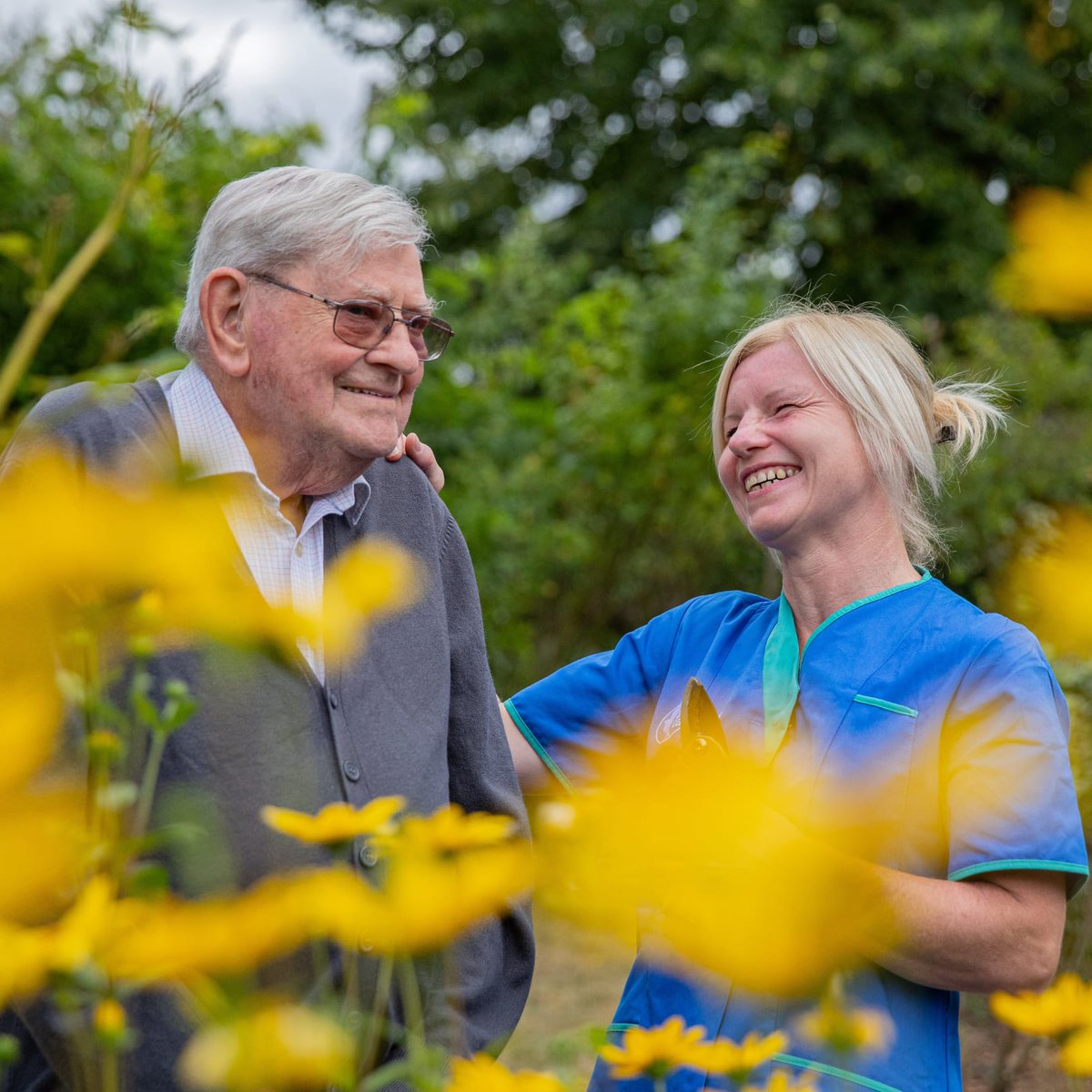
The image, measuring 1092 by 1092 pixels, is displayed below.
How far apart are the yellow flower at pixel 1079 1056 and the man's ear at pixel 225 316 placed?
129 cm

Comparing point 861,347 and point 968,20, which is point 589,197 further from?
point 861,347

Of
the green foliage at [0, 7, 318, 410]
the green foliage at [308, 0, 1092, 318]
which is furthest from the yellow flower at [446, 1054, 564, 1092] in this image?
the green foliage at [308, 0, 1092, 318]

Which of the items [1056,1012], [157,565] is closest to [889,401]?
[1056,1012]

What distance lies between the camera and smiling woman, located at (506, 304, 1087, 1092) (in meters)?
1.55

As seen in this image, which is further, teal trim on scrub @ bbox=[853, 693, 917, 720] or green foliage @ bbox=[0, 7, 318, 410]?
green foliage @ bbox=[0, 7, 318, 410]

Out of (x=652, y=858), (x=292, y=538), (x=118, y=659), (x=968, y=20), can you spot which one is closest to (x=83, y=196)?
(x=292, y=538)

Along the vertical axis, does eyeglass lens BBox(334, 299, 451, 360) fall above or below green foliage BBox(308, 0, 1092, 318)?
above

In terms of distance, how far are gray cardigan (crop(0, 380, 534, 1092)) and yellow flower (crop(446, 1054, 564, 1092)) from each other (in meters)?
0.45

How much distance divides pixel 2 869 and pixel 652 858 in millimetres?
325

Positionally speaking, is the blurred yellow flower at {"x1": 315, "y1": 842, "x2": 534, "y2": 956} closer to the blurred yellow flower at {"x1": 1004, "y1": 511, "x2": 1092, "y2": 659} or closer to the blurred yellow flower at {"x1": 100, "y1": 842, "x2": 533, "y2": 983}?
the blurred yellow flower at {"x1": 100, "y1": 842, "x2": 533, "y2": 983}

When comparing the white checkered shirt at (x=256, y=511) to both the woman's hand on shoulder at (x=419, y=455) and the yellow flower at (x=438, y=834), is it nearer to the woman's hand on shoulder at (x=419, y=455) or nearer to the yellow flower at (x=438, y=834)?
the woman's hand on shoulder at (x=419, y=455)

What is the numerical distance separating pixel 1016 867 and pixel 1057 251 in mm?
1120

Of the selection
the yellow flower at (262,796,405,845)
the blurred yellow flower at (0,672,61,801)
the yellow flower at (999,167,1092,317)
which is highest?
the yellow flower at (999,167,1092,317)

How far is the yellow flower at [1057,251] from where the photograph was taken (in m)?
0.58
